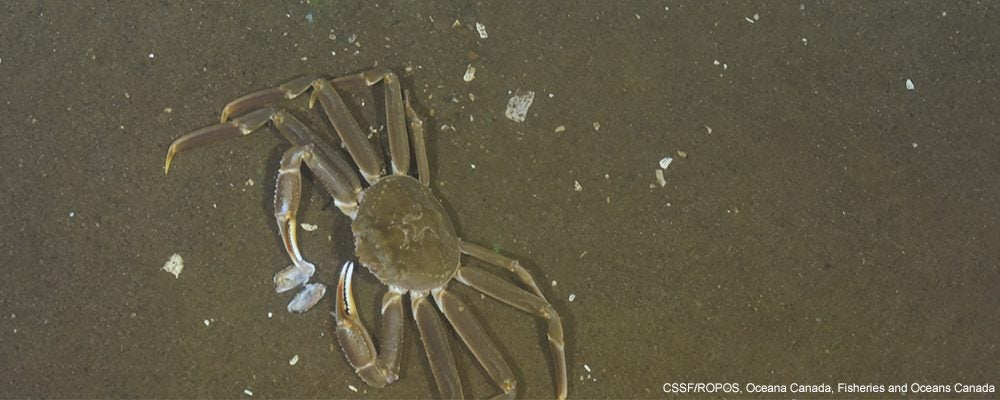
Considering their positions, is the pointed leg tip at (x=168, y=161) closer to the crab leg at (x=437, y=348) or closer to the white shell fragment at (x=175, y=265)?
the white shell fragment at (x=175, y=265)

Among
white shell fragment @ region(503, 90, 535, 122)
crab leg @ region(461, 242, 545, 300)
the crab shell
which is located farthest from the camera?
white shell fragment @ region(503, 90, 535, 122)

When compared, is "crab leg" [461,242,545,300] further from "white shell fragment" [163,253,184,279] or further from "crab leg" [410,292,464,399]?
"white shell fragment" [163,253,184,279]

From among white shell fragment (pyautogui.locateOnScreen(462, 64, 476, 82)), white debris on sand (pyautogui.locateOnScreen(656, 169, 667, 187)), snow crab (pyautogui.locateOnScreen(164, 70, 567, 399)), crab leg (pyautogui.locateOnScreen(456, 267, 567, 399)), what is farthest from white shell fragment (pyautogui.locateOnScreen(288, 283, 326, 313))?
white debris on sand (pyautogui.locateOnScreen(656, 169, 667, 187))

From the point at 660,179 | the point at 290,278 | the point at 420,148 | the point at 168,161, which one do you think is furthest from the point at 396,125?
the point at 660,179

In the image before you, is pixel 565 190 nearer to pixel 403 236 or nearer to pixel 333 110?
pixel 403 236

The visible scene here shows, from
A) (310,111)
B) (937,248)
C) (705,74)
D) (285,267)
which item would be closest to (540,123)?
(705,74)

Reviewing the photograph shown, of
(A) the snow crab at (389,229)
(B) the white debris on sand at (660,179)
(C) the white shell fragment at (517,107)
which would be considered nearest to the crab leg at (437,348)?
(A) the snow crab at (389,229)
